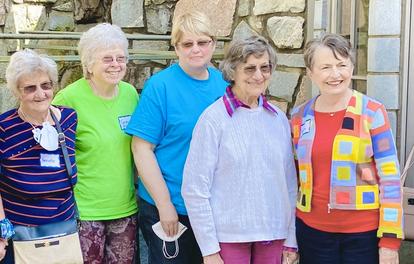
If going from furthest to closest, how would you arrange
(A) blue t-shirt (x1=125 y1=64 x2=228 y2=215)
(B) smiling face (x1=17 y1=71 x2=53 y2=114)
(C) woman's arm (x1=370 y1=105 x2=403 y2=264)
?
(A) blue t-shirt (x1=125 y1=64 x2=228 y2=215) → (B) smiling face (x1=17 y1=71 x2=53 y2=114) → (C) woman's arm (x1=370 y1=105 x2=403 y2=264)

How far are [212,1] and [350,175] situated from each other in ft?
7.48

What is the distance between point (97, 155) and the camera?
2604 mm

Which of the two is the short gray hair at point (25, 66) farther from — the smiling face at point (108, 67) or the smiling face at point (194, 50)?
the smiling face at point (194, 50)

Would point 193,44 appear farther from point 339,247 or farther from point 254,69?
point 339,247

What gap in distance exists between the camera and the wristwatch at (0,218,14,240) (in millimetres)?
2373

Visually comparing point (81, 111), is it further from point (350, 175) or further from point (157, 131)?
point (350, 175)

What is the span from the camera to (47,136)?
245 centimetres

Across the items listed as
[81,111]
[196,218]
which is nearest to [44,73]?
[81,111]

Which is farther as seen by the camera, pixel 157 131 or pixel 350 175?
pixel 157 131

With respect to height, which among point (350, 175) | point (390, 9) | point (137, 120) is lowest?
point (350, 175)

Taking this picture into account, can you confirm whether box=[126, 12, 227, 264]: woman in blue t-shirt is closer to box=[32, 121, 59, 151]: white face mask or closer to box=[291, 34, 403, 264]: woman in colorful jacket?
box=[32, 121, 59, 151]: white face mask

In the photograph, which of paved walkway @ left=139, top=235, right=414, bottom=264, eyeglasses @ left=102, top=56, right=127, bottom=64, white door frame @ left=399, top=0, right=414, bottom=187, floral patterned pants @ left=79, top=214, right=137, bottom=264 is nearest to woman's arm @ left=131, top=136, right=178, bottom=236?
floral patterned pants @ left=79, top=214, right=137, bottom=264

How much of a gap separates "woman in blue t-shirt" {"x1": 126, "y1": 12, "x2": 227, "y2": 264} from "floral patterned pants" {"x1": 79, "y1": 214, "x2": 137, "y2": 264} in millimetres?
119

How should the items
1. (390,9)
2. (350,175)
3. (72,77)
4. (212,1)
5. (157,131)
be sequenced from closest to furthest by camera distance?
(350,175) < (157,131) < (390,9) < (212,1) < (72,77)
